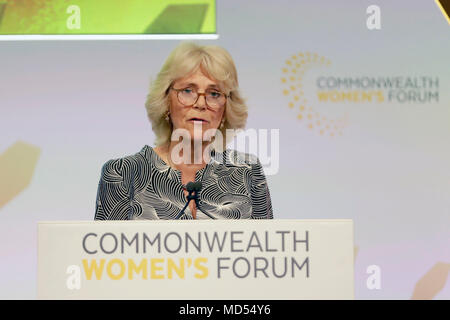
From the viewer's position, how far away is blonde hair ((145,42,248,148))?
3.54 m

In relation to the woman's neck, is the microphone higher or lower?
lower

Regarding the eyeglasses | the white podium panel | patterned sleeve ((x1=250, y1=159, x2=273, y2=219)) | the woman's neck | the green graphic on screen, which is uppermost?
the green graphic on screen

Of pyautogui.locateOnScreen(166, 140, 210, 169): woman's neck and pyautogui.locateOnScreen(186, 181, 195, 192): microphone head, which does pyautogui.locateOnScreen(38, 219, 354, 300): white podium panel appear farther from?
pyautogui.locateOnScreen(166, 140, 210, 169): woman's neck

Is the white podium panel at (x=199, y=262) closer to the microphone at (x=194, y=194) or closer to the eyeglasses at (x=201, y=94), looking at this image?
the microphone at (x=194, y=194)

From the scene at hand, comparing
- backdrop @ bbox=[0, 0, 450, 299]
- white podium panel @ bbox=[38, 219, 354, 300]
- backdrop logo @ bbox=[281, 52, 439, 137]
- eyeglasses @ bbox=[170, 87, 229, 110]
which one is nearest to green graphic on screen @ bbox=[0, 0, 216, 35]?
backdrop @ bbox=[0, 0, 450, 299]

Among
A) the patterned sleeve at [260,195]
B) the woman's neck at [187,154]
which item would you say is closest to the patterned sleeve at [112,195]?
the woman's neck at [187,154]

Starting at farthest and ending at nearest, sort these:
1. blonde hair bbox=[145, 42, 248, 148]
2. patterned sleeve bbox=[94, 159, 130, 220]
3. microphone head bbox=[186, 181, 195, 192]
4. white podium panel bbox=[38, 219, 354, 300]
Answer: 1. blonde hair bbox=[145, 42, 248, 148]
2. patterned sleeve bbox=[94, 159, 130, 220]
3. microphone head bbox=[186, 181, 195, 192]
4. white podium panel bbox=[38, 219, 354, 300]

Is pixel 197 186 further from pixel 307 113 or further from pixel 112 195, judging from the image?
pixel 307 113

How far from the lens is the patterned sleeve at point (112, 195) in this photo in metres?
3.41

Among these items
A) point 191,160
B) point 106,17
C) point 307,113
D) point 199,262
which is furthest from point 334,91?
point 199,262

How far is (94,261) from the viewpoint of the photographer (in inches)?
101

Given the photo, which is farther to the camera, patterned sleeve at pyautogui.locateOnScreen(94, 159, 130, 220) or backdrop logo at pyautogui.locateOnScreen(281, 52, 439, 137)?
backdrop logo at pyautogui.locateOnScreen(281, 52, 439, 137)

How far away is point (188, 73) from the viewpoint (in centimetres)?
353
